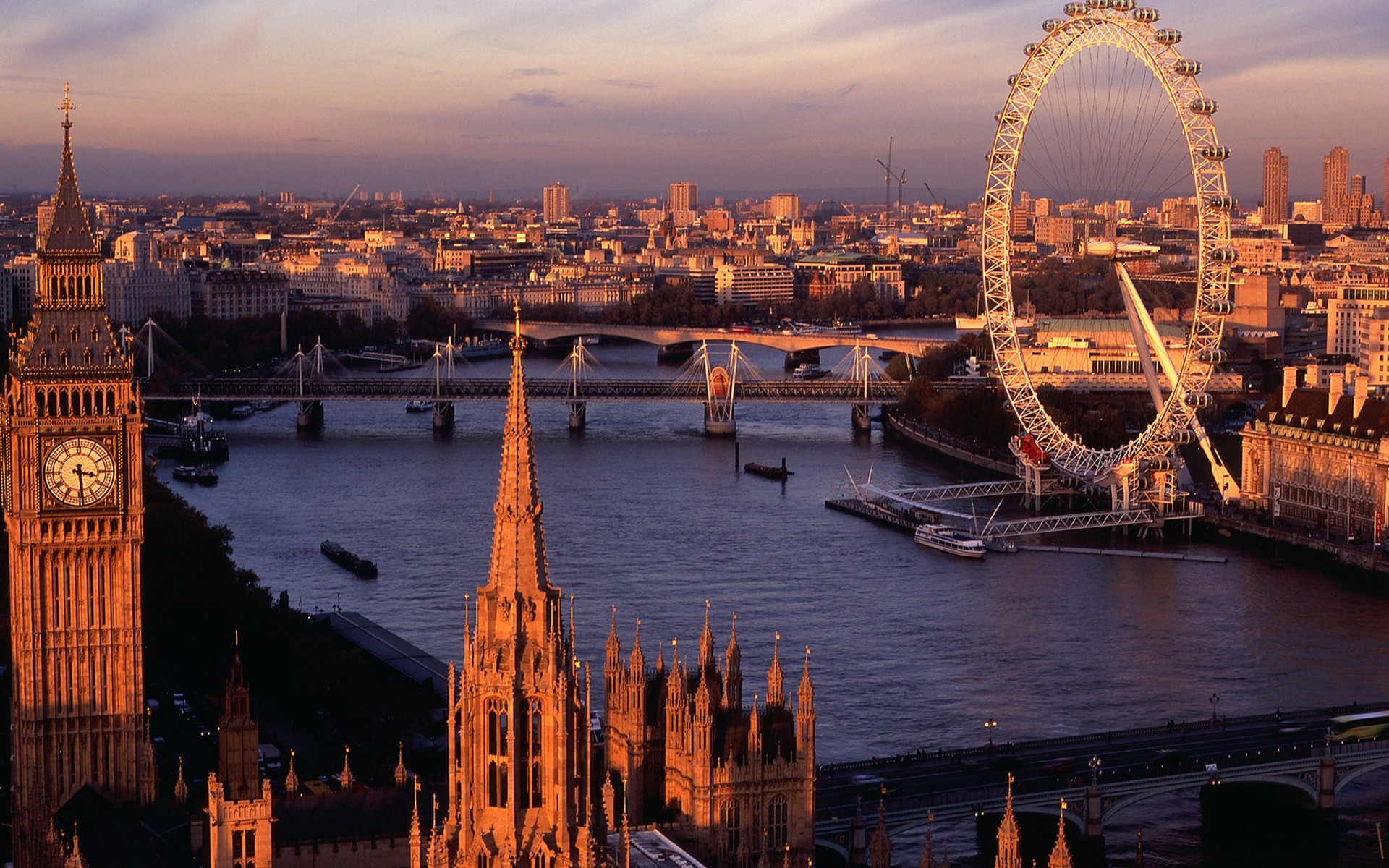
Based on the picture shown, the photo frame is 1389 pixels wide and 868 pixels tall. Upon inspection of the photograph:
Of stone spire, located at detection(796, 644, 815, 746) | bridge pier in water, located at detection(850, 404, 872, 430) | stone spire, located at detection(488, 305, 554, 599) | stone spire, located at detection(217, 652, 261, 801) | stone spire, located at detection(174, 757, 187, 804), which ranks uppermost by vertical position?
stone spire, located at detection(488, 305, 554, 599)

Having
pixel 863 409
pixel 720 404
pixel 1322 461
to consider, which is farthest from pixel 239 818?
pixel 863 409

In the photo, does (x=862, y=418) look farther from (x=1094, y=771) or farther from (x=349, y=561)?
(x=1094, y=771)

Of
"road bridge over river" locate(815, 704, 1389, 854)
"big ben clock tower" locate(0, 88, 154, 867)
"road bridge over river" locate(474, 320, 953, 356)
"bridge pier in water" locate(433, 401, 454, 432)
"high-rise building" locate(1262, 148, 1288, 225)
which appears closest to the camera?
"big ben clock tower" locate(0, 88, 154, 867)

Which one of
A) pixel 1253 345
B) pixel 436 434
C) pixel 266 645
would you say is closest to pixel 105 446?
pixel 266 645

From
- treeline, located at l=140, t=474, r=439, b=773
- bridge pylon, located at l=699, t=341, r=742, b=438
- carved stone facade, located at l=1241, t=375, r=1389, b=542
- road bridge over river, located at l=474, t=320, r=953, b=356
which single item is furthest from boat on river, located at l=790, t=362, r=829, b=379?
treeline, located at l=140, t=474, r=439, b=773

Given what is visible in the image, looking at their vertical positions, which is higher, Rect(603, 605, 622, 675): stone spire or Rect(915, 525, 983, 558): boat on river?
Rect(603, 605, 622, 675): stone spire

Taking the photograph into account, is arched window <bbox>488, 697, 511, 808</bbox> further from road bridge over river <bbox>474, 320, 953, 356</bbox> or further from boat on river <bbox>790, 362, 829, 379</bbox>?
boat on river <bbox>790, 362, 829, 379</bbox>

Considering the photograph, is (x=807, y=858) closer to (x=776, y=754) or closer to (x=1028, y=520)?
(x=776, y=754)
